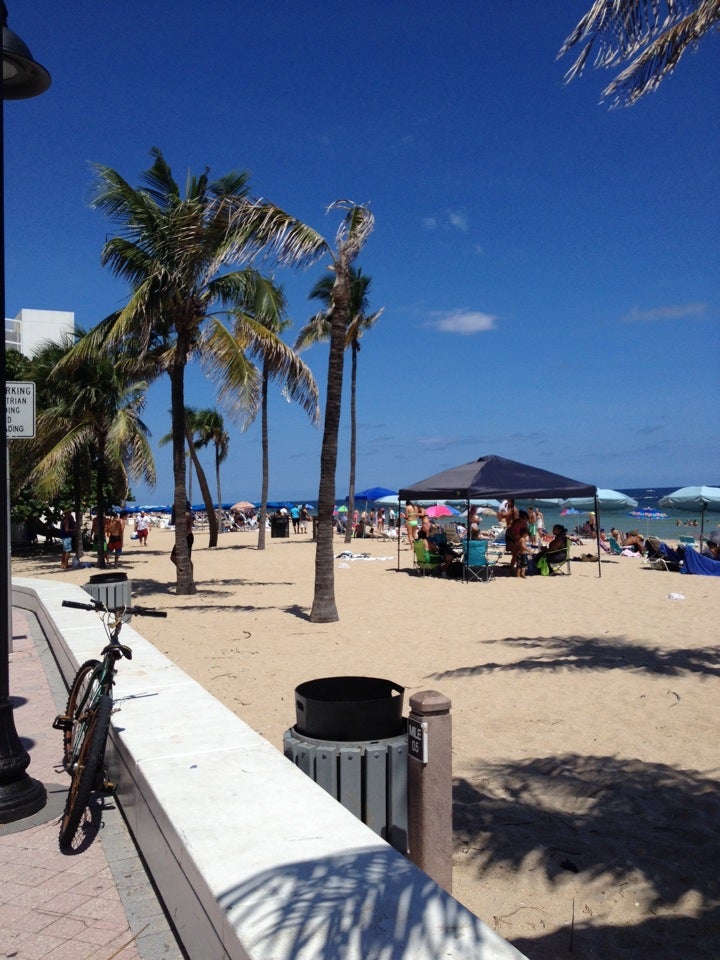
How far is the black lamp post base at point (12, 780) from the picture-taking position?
4.01m

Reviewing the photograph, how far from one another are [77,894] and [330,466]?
8816mm

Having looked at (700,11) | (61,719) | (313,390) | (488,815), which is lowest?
(488,815)

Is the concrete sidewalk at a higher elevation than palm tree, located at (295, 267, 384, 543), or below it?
below

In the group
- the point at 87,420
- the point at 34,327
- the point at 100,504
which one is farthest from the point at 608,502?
the point at 34,327

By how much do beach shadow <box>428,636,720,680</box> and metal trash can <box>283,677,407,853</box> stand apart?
Result: 4747 mm

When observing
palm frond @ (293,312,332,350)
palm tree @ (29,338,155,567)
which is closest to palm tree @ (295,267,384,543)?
palm frond @ (293,312,332,350)

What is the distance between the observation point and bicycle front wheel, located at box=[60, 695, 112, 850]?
11.8 feet

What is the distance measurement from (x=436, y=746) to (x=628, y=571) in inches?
701

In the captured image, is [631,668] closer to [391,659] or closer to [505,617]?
[391,659]

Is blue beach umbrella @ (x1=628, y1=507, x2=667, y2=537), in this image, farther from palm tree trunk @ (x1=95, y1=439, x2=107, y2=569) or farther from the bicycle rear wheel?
the bicycle rear wheel

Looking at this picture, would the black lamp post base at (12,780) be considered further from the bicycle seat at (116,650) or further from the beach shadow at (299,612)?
the beach shadow at (299,612)

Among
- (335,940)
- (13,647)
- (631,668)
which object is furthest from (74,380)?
(335,940)

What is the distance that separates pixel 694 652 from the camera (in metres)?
9.28

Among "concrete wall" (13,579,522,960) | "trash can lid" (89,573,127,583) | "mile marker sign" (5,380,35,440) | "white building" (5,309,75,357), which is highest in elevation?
"white building" (5,309,75,357)
